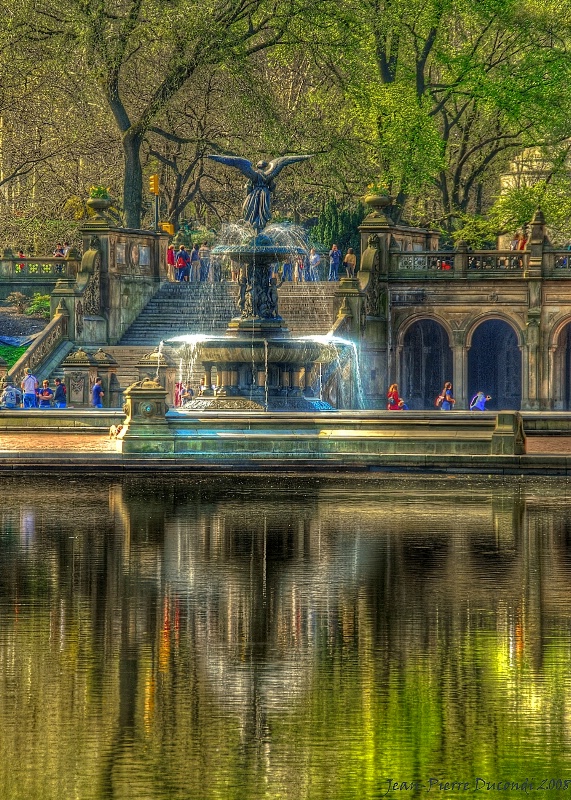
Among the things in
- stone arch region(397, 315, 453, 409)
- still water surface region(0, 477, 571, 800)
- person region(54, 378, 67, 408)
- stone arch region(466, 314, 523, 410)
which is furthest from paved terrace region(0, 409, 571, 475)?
stone arch region(466, 314, 523, 410)

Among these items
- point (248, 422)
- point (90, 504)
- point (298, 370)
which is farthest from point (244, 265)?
point (90, 504)

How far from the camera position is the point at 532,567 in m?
18.2

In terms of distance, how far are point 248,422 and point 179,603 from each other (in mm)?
15858

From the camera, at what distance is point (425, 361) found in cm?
5762

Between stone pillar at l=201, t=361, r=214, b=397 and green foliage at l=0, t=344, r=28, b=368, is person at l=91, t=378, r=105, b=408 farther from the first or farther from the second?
stone pillar at l=201, t=361, r=214, b=397

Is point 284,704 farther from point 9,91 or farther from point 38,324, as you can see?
point 9,91

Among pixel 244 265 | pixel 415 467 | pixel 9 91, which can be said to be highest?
pixel 9 91

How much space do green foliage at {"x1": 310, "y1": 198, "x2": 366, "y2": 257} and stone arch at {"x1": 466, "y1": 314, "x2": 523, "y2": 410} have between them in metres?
4.84

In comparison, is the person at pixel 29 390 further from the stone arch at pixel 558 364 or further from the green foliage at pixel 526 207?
the green foliage at pixel 526 207

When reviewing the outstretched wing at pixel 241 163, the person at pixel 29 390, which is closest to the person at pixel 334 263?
the person at pixel 29 390

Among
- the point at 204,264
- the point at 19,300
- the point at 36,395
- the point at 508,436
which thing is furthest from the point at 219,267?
the point at 508,436

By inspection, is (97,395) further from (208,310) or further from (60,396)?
(208,310)

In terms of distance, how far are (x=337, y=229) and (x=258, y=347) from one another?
22.7m

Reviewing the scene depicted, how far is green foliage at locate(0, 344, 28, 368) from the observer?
162 feet
